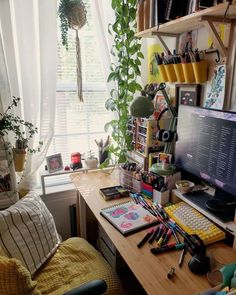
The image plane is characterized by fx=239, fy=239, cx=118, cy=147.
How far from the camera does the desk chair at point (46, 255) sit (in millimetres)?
1115

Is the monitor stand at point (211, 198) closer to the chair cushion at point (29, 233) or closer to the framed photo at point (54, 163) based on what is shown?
the chair cushion at point (29, 233)

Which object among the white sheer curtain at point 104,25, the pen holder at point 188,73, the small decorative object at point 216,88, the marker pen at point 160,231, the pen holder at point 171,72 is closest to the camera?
the marker pen at point 160,231

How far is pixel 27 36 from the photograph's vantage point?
1587 millimetres

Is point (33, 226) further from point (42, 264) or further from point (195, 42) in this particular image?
point (195, 42)

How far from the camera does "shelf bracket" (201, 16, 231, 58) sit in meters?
1.06

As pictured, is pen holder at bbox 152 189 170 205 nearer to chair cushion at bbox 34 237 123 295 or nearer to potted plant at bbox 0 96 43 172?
chair cushion at bbox 34 237 123 295

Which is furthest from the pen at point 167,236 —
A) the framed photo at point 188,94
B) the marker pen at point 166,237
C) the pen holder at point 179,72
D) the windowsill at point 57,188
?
the windowsill at point 57,188

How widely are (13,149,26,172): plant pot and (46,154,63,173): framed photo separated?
228 millimetres

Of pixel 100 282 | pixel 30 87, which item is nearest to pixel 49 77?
pixel 30 87

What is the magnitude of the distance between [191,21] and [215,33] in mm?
140

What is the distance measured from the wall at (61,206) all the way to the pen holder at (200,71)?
1283 mm

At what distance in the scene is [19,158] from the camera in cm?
161

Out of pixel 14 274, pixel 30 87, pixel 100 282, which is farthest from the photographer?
pixel 30 87

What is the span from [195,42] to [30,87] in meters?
1.11
